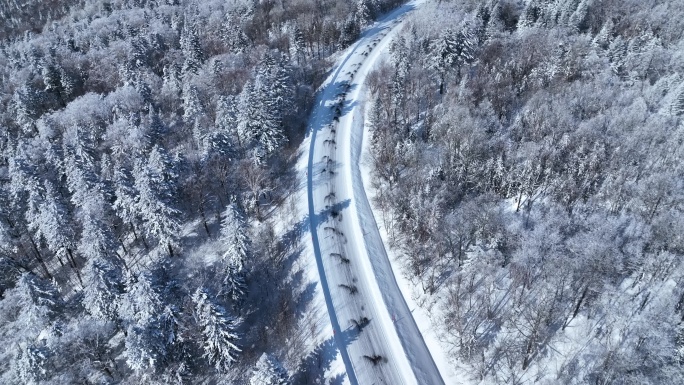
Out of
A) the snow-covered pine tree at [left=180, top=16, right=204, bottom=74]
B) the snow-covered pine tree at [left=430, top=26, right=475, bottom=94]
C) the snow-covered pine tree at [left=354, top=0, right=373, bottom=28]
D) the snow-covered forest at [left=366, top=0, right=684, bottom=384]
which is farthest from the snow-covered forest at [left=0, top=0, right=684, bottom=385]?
the snow-covered pine tree at [left=354, top=0, right=373, bottom=28]

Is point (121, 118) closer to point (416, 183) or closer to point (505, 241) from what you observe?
point (416, 183)

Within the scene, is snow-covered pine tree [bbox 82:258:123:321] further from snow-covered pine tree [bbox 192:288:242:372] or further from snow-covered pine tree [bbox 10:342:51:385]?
snow-covered pine tree [bbox 192:288:242:372]

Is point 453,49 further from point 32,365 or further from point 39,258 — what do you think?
point 39,258

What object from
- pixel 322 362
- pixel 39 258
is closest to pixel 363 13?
pixel 39 258

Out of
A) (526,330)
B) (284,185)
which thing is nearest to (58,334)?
(284,185)

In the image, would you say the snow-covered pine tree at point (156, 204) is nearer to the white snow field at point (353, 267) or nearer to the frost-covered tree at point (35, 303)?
the frost-covered tree at point (35, 303)

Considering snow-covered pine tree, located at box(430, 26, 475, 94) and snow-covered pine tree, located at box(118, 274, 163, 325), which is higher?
snow-covered pine tree, located at box(430, 26, 475, 94)
